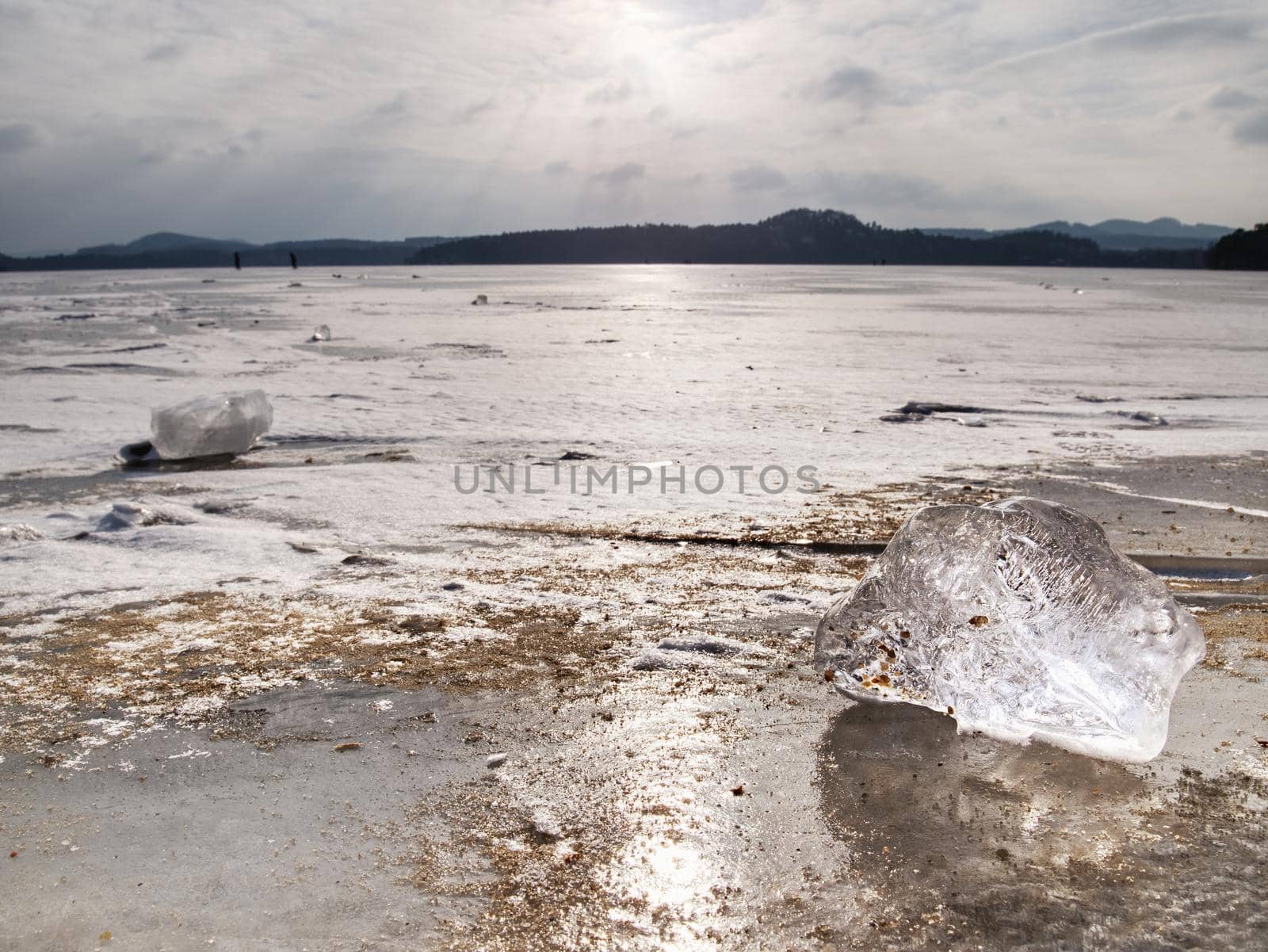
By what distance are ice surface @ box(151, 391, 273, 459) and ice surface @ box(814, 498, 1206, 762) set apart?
5101 mm

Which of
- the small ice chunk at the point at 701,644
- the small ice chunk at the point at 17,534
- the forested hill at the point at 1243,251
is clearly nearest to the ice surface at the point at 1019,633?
→ the small ice chunk at the point at 701,644

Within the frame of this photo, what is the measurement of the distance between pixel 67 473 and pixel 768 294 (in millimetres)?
29885

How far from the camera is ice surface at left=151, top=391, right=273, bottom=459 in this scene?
635 cm

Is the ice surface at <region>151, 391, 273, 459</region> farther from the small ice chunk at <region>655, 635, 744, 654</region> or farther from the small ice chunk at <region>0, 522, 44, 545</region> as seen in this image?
the small ice chunk at <region>655, 635, 744, 654</region>

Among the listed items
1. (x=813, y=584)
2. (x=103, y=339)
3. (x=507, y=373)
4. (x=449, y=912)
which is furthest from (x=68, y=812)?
(x=103, y=339)

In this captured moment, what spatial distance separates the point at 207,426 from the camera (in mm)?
6457

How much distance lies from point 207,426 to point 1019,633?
5.64 m

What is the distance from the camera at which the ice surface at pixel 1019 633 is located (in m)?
2.54

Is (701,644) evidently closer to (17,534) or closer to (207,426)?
(17,534)

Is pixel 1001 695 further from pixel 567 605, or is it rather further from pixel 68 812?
pixel 68 812

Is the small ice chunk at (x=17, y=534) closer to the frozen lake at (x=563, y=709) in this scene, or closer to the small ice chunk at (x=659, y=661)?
the frozen lake at (x=563, y=709)

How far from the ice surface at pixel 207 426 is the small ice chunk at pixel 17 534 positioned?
1.93m

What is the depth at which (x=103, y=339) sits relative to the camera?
14609mm

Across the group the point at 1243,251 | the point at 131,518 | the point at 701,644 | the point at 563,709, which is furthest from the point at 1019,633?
the point at 1243,251
